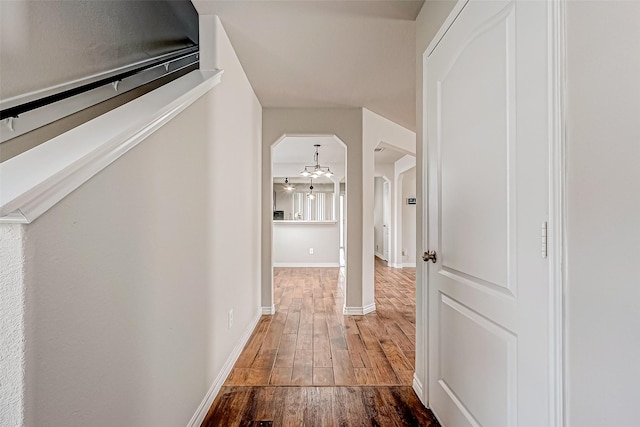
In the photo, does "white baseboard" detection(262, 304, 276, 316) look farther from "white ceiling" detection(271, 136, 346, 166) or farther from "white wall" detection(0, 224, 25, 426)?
"white wall" detection(0, 224, 25, 426)

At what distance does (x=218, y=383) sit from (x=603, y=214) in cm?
209

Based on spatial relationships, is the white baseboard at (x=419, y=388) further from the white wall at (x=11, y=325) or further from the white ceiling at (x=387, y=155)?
the white ceiling at (x=387, y=155)

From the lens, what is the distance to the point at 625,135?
73 cm

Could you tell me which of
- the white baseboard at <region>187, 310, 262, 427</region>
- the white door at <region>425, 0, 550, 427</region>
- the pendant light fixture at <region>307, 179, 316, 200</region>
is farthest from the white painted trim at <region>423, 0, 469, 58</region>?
the pendant light fixture at <region>307, 179, 316, 200</region>

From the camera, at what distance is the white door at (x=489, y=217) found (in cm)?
94

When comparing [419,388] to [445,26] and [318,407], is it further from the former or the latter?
[445,26]

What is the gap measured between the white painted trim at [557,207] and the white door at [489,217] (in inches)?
1.0

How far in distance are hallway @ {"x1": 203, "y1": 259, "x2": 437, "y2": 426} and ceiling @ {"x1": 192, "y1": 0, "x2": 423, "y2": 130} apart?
2.41 metres

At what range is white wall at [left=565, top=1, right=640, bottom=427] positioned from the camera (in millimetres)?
718

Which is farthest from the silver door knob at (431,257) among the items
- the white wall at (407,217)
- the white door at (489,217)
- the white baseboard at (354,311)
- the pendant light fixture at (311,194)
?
the pendant light fixture at (311,194)

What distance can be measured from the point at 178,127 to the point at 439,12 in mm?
1494

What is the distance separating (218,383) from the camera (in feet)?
6.40

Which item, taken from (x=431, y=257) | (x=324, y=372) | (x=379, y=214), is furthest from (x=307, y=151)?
(x=431, y=257)

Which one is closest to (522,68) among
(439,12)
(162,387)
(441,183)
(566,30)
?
(566,30)
